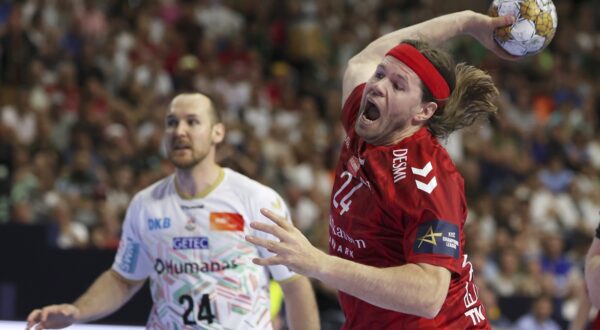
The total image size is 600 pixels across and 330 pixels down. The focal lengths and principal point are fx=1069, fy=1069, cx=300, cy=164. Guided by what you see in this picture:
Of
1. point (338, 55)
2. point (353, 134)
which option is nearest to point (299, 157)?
point (338, 55)

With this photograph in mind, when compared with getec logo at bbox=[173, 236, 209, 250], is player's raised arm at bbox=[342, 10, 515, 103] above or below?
above

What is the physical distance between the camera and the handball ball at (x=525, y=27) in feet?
16.1

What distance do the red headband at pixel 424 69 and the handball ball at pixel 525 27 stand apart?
74 centimetres

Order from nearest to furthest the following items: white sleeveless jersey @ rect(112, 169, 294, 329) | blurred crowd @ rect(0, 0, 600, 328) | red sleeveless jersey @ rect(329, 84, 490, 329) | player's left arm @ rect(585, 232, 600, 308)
Result: 1. red sleeveless jersey @ rect(329, 84, 490, 329)
2. player's left arm @ rect(585, 232, 600, 308)
3. white sleeveless jersey @ rect(112, 169, 294, 329)
4. blurred crowd @ rect(0, 0, 600, 328)

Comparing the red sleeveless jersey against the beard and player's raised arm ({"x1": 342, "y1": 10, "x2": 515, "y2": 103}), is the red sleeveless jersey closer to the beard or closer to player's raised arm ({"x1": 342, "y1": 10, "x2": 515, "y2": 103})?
player's raised arm ({"x1": 342, "y1": 10, "x2": 515, "y2": 103})

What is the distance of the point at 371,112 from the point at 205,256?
1.68 metres

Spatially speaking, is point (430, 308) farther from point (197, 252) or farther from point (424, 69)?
point (197, 252)

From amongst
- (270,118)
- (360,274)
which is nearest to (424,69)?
(360,274)

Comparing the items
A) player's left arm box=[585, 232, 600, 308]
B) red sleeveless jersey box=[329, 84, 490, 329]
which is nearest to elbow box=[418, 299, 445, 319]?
red sleeveless jersey box=[329, 84, 490, 329]

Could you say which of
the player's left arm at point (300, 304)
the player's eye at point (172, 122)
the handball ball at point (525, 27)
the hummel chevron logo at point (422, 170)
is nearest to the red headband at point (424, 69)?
the hummel chevron logo at point (422, 170)

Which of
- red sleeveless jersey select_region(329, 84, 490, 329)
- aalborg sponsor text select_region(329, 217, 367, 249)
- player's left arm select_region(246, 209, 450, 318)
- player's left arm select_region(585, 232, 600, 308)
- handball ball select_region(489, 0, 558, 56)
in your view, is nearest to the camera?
player's left arm select_region(246, 209, 450, 318)

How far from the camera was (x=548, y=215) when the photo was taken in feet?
43.5

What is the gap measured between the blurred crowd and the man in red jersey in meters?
5.44

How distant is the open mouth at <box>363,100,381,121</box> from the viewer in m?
4.30
